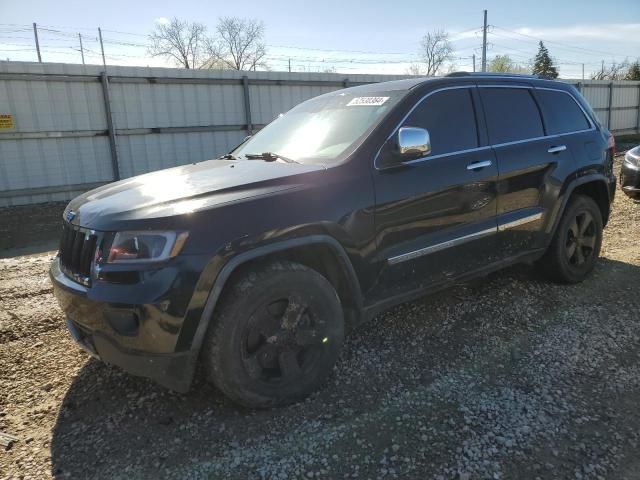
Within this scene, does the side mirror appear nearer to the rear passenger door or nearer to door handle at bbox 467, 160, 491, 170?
door handle at bbox 467, 160, 491, 170

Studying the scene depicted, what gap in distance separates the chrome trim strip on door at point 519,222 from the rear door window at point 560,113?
0.79m

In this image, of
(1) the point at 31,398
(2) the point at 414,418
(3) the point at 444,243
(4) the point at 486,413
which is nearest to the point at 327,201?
(3) the point at 444,243

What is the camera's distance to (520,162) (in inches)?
159

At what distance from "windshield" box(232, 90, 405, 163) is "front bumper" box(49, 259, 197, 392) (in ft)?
4.86

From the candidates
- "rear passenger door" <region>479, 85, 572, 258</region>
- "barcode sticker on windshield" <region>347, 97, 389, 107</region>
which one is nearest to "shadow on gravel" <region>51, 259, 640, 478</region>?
"rear passenger door" <region>479, 85, 572, 258</region>

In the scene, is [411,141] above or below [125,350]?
above

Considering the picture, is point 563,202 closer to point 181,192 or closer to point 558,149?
point 558,149

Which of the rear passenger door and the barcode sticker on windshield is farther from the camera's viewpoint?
the rear passenger door

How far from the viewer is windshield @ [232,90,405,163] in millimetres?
3348

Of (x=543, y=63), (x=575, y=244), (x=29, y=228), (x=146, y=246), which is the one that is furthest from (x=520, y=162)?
(x=543, y=63)

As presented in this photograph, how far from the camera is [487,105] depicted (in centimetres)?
401

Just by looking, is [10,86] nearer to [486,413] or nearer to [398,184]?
[398,184]

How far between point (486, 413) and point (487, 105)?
2.41 meters

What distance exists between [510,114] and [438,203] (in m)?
1.33
